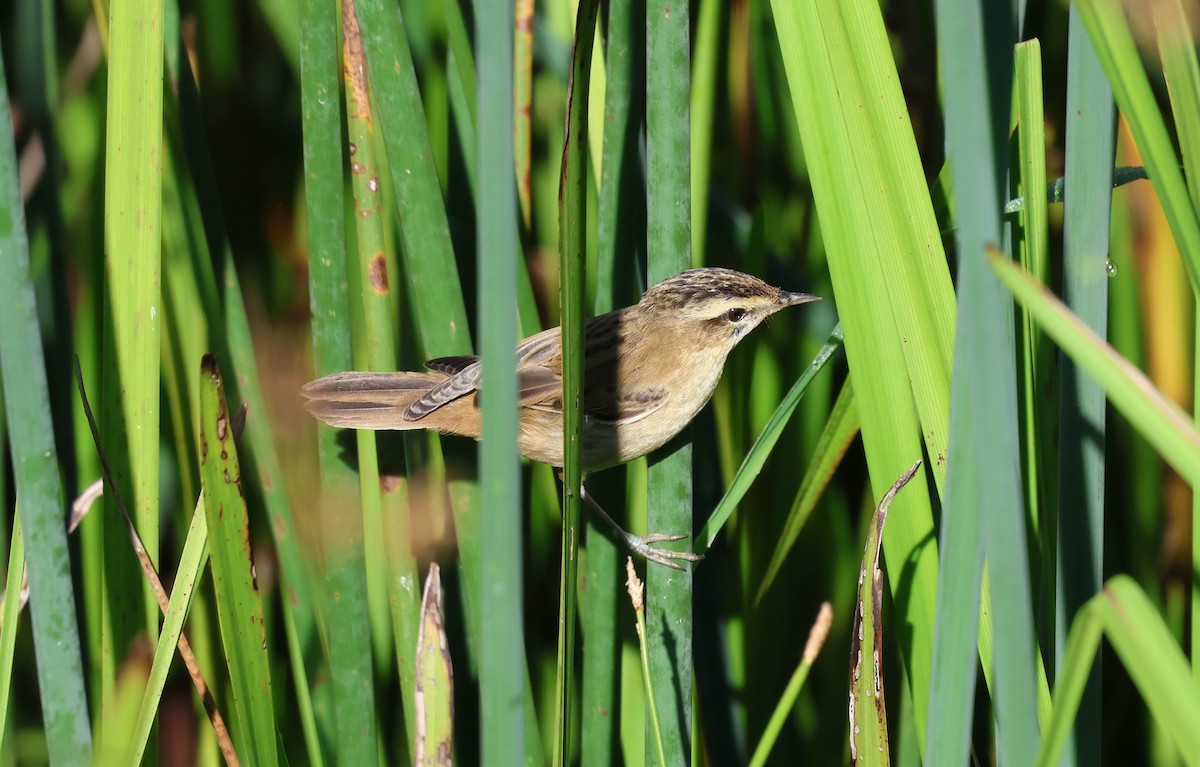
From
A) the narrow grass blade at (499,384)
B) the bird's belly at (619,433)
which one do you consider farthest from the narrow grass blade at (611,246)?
the narrow grass blade at (499,384)

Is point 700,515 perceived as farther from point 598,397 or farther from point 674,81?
point 674,81

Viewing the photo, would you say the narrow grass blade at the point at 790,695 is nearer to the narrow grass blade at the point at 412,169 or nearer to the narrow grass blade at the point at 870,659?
the narrow grass blade at the point at 870,659

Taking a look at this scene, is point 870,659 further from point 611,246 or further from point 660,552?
point 611,246

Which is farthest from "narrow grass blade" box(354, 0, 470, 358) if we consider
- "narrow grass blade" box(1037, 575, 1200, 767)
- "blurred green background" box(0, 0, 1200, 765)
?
"narrow grass blade" box(1037, 575, 1200, 767)

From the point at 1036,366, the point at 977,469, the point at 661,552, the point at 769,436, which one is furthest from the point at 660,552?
the point at 977,469

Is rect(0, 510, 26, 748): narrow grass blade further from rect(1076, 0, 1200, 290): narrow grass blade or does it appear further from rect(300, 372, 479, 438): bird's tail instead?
rect(1076, 0, 1200, 290): narrow grass blade
